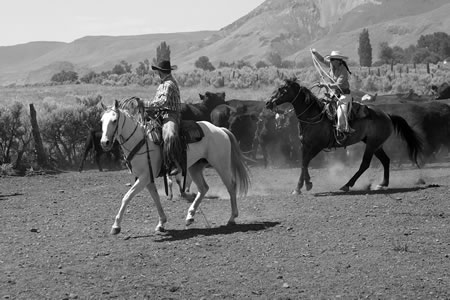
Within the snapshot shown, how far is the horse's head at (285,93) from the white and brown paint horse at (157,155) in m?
3.36

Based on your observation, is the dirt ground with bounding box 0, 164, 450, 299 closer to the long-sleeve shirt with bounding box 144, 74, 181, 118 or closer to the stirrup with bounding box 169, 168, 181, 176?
the stirrup with bounding box 169, 168, 181, 176

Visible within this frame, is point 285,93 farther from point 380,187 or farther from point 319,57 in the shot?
point 380,187

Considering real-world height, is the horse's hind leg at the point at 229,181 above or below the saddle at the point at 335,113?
below

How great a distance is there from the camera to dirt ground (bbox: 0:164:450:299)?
8.80m

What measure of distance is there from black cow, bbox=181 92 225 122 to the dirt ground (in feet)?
33.4

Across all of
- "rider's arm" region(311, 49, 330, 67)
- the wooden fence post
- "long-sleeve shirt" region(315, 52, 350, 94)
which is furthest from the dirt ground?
the wooden fence post

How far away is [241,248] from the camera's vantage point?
1068 cm

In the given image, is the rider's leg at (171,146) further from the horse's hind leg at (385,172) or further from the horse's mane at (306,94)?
the horse's hind leg at (385,172)

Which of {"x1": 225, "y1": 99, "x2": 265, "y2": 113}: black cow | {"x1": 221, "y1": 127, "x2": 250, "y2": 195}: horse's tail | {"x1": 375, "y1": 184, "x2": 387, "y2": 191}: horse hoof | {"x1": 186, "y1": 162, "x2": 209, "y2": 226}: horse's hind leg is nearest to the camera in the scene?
{"x1": 186, "y1": 162, "x2": 209, "y2": 226}: horse's hind leg

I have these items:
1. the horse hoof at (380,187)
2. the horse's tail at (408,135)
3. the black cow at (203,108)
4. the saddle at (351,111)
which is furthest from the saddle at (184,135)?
the black cow at (203,108)

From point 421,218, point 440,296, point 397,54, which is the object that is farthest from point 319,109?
point 397,54

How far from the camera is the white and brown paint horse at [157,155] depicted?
38.7 feet

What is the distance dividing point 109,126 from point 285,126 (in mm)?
13777

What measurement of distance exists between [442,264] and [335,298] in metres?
1.79
